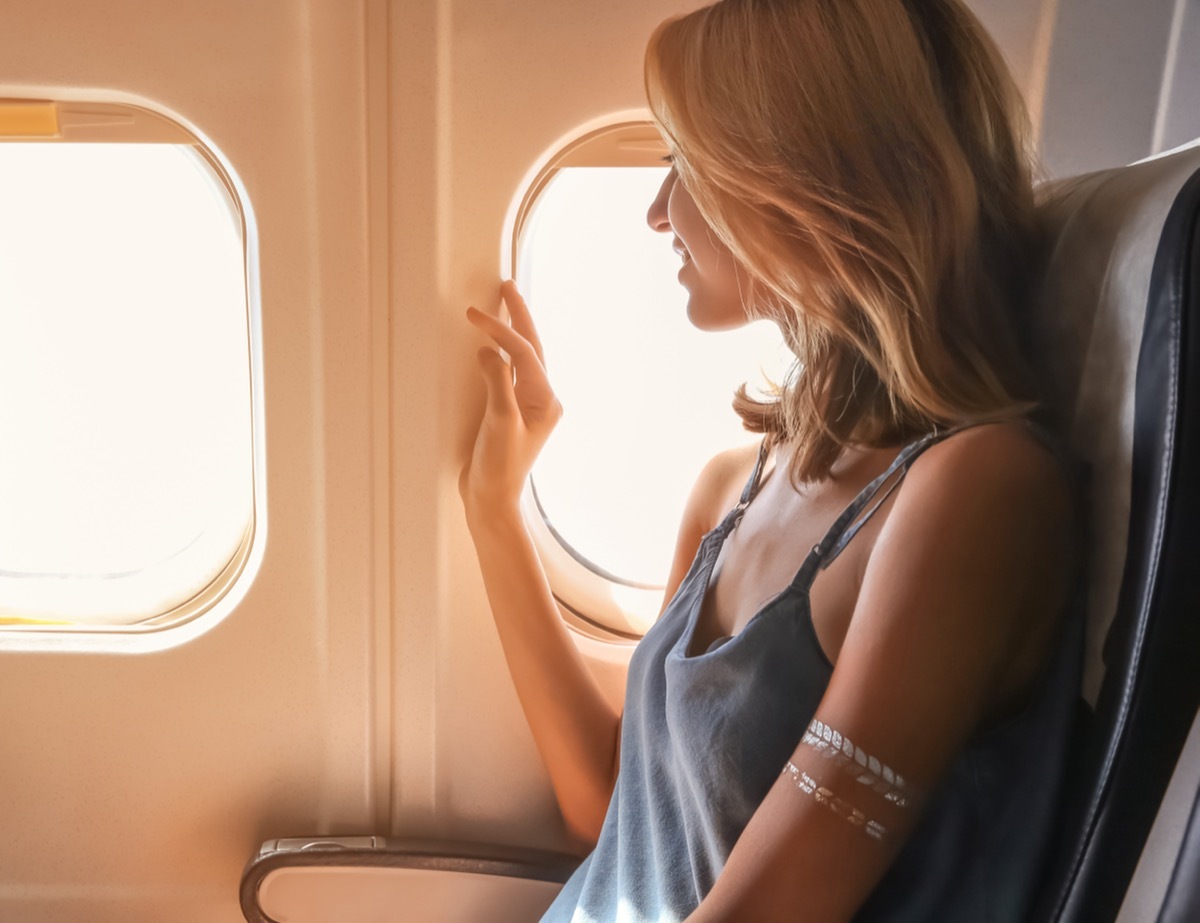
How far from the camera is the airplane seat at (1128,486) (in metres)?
0.70

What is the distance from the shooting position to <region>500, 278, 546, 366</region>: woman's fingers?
1.38 metres

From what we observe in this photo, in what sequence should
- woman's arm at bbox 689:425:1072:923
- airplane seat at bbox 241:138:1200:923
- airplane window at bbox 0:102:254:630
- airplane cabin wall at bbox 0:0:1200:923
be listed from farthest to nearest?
airplane window at bbox 0:102:254:630 → airplane cabin wall at bbox 0:0:1200:923 → woman's arm at bbox 689:425:1072:923 → airplane seat at bbox 241:138:1200:923

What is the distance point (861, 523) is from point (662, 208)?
53 cm

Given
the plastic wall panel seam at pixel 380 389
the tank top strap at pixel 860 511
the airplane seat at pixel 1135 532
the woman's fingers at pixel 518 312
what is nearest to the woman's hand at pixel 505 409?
the woman's fingers at pixel 518 312

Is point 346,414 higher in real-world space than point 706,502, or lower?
higher

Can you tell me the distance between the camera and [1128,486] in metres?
0.79

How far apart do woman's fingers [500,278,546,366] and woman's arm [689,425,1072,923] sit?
705 mm

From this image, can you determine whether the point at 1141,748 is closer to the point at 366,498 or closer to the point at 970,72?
the point at 970,72

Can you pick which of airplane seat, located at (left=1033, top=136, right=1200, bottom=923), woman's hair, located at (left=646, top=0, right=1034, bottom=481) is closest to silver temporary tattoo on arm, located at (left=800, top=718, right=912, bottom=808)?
airplane seat, located at (left=1033, top=136, right=1200, bottom=923)

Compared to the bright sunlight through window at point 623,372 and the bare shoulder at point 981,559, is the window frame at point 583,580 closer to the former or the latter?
the bright sunlight through window at point 623,372

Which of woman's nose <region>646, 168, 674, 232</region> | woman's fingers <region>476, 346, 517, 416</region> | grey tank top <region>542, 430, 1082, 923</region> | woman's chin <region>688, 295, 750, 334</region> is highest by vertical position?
woman's nose <region>646, 168, 674, 232</region>

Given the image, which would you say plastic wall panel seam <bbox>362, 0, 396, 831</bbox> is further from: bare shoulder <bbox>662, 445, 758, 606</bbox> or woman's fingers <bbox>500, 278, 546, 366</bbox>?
bare shoulder <bbox>662, 445, 758, 606</bbox>

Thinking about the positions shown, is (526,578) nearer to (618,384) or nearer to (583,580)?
(583,580)

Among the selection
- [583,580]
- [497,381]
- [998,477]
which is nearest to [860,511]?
[998,477]
